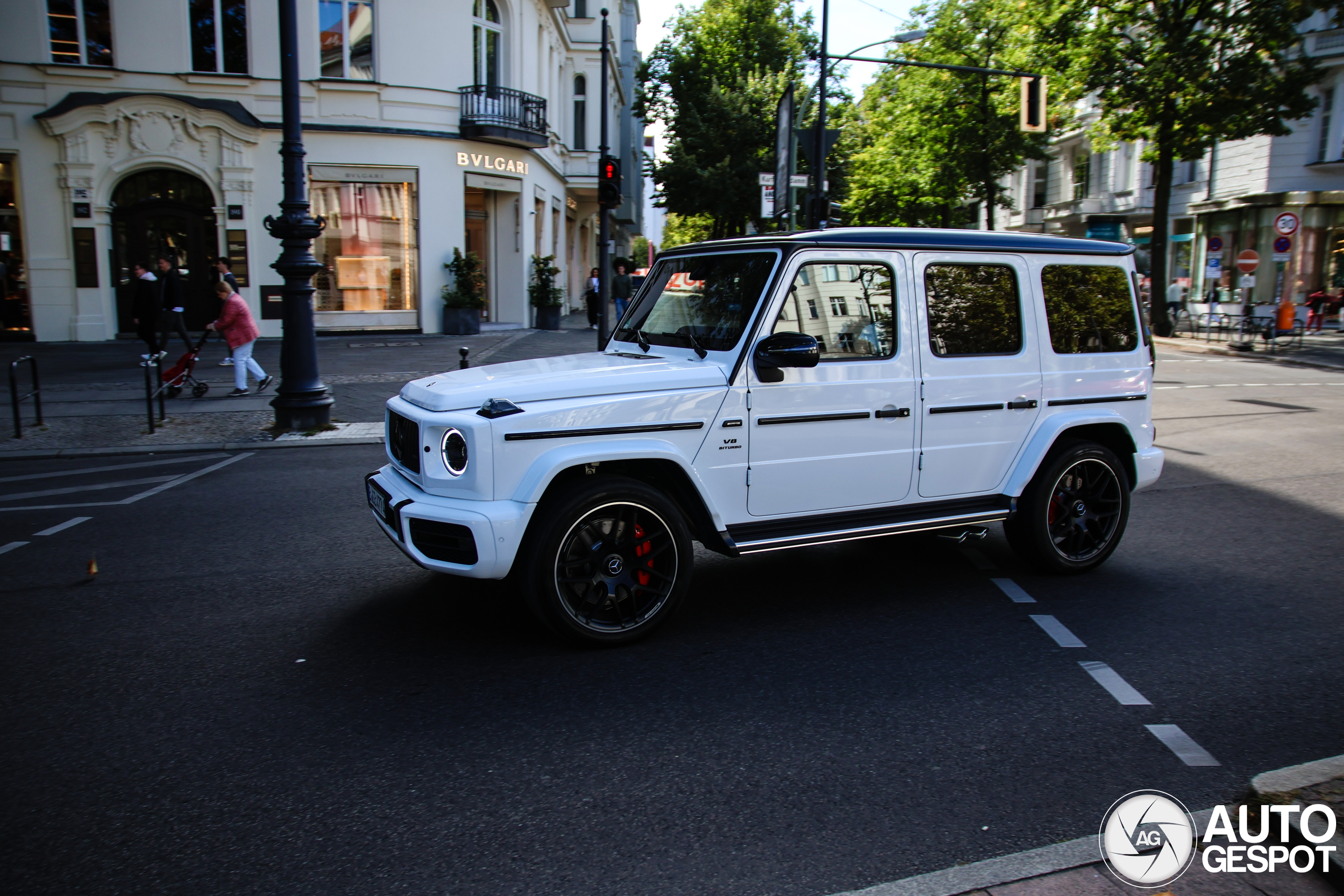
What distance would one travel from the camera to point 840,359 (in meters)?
4.98

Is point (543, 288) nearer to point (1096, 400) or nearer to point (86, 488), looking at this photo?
point (86, 488)

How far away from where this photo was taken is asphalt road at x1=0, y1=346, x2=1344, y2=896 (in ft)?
9.80

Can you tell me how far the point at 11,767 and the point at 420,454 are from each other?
192cm

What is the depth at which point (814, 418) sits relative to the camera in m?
4.88

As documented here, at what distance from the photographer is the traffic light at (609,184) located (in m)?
16.1

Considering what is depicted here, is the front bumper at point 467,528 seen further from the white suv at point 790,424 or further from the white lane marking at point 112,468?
the white lane marking at point 112,468

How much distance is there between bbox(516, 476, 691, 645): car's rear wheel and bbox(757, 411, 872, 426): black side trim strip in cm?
63

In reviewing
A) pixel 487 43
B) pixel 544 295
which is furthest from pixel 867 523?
pixel 487 43

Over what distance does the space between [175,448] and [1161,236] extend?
27018mm

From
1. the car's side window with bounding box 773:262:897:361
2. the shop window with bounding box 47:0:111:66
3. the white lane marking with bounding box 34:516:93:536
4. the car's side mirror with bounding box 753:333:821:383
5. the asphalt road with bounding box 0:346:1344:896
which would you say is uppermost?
the shop window with bounding box 47:0:111:66

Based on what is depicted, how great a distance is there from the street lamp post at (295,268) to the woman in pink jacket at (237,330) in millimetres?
2541

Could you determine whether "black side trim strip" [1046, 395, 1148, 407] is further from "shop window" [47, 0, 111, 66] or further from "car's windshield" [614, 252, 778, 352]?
"shop window" [47, 0, 111, 66]

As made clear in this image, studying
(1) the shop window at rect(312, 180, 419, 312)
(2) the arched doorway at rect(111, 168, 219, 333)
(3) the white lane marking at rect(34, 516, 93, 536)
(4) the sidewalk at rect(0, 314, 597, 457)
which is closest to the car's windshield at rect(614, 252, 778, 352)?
(3) the white lane marking at rect(34, 516, 93, 536)

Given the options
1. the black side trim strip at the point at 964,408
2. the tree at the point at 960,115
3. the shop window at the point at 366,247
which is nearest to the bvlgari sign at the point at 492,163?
the shop window at the point at 366,247
